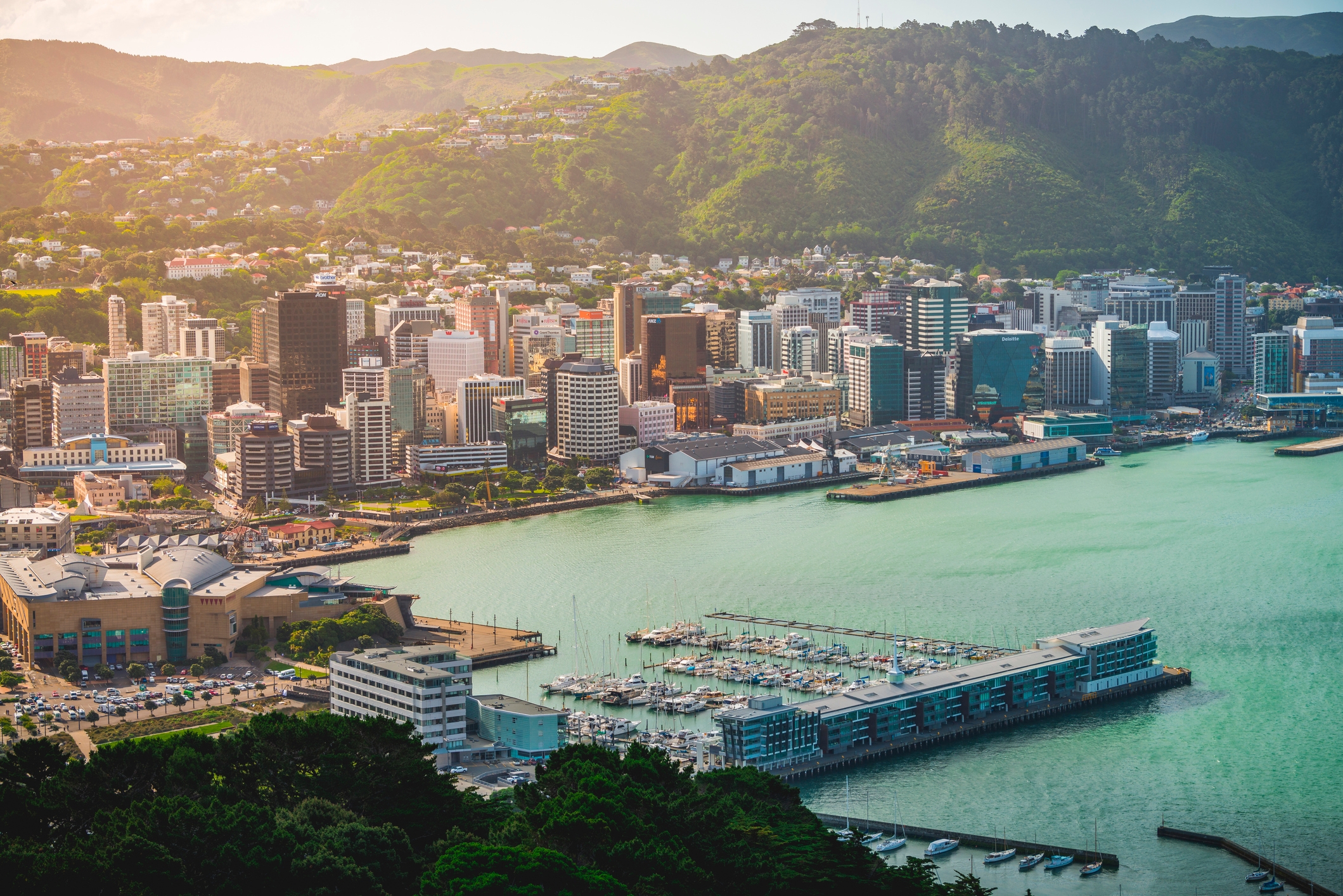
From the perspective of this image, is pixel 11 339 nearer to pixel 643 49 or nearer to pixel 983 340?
pixel 983 340

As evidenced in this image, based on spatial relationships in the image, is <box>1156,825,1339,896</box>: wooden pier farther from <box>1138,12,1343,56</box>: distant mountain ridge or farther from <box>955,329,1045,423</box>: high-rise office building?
<box>1138,12,1343,56</box>: distant mountain ridge

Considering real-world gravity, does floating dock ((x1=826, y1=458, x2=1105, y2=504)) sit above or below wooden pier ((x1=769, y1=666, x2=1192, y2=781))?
above

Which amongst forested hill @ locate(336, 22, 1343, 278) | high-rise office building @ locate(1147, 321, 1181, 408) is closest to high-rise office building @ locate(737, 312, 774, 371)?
high-rise office building @ locate(1147, 321, 1181, 408)

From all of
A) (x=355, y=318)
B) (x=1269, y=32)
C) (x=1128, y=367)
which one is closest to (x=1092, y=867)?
(x=355, y=318)

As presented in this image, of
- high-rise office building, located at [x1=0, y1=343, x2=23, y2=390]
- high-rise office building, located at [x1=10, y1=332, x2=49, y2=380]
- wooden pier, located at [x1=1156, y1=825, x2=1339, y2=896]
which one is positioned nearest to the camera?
wooden pier, located at [x1=1156, y1=825, x2=1339, y2=896]

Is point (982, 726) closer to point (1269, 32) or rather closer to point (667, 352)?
point (667, 352)

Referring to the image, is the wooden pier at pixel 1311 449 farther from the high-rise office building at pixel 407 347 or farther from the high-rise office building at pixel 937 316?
the high-rise office building at pixel 407 347
